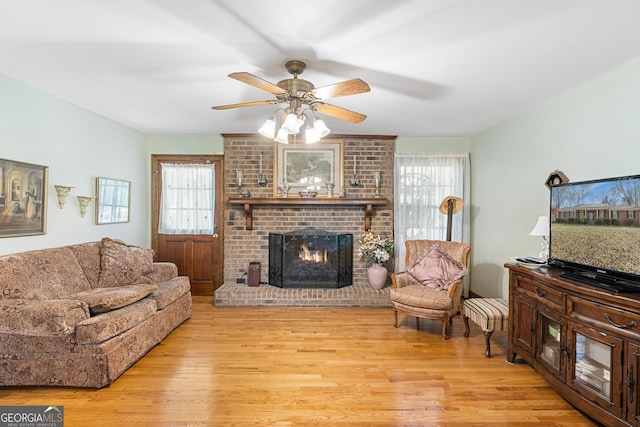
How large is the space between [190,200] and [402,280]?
3327mm

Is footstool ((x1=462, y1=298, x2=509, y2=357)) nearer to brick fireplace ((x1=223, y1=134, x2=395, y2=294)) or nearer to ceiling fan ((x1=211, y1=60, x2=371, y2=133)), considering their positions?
brick fireplace ((x1=223, y1=134, x2=395, y2=294))

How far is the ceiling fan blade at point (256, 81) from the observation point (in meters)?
1.88

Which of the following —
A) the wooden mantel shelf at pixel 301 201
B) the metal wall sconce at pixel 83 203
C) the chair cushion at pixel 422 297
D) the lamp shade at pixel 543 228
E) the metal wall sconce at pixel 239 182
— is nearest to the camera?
the lamp shade at pixel 543 228

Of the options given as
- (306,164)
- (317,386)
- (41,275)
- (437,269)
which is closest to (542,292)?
(437,269)

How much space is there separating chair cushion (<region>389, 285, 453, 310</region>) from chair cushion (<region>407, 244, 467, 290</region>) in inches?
4.4

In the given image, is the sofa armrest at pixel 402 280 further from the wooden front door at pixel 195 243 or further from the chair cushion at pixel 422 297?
the wooden front door at pixel 195 243

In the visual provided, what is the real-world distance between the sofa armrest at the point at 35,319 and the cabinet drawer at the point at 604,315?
137 inches

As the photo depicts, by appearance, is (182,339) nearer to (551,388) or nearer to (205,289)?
(205,289)

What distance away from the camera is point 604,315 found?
1747mm

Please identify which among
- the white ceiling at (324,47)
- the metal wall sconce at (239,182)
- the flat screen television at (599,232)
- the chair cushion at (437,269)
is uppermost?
the white ceiling at (324,47)

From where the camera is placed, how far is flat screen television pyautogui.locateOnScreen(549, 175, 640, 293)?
181cm

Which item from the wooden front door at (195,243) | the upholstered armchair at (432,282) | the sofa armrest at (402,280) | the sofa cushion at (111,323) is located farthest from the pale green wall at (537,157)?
the sofa cushion at (111,323)

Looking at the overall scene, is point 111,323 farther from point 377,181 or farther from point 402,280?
point 377,181

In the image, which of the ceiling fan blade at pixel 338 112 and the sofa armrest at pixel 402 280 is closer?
the ceiling fan blade at pixel 338 112
